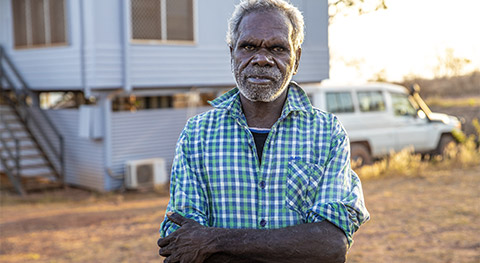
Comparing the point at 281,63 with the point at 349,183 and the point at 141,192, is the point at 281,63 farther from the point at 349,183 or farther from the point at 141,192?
the point at 141,192

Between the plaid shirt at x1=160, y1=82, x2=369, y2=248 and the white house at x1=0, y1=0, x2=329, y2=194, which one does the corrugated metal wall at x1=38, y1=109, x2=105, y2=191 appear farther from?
the plaid shirt at x1=160, y1=82, x2=369, y2=248

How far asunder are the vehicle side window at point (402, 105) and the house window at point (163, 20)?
4.16 meters

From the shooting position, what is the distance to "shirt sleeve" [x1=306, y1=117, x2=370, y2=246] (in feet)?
7.12


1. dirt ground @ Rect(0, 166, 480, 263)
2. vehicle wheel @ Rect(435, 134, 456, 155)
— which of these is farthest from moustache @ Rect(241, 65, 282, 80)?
vehicle wheel @ Rect(435, 134, 456, 155)

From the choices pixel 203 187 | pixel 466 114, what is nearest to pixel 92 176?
pixel 203 187

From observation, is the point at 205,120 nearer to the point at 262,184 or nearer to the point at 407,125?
the point at 262,184

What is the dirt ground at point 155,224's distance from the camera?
606 cm

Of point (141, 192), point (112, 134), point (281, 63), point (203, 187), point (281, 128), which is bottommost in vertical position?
point (141, 192)

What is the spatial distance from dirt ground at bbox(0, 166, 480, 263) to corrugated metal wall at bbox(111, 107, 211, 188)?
87 centimetres

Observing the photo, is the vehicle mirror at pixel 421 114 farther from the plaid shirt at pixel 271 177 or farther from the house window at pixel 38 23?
the plaid shirt at pixel 271 177

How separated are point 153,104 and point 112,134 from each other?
1.29 meters

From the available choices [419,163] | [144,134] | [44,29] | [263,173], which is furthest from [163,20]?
[263,173]

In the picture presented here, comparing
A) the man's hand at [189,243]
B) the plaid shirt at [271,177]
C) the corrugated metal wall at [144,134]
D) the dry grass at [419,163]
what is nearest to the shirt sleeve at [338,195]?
the plaid shirt at [271,177]

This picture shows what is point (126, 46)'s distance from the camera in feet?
34.4
